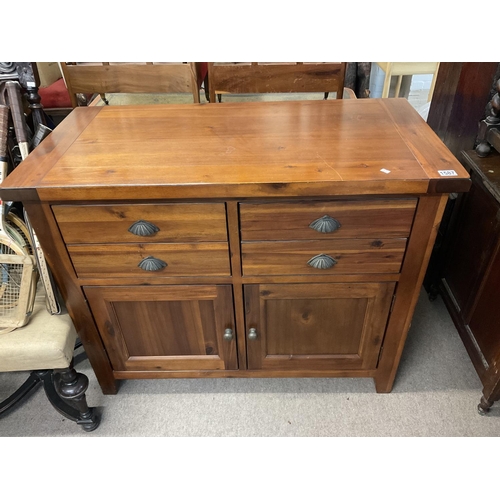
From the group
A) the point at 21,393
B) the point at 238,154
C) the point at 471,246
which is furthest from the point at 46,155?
the point at 471,246

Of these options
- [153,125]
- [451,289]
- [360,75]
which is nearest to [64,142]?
[153,125]

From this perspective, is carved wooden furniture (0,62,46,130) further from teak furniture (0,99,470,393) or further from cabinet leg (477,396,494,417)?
cabinet leg (477,396,494,417)

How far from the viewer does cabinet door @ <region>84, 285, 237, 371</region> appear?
3.63 ft

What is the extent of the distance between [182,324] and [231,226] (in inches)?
15.1

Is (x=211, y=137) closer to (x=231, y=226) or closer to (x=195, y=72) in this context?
(x=231, y=226)

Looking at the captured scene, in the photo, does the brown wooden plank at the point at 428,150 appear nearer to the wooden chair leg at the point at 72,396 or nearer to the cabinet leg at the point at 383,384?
the cabinet leg at the point at 383,384

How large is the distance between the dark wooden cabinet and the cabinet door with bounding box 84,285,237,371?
77cm

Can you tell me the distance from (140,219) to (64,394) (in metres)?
0.59

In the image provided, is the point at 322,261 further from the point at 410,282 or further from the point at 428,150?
the point at 428,150

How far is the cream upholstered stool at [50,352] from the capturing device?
1056 millimetres

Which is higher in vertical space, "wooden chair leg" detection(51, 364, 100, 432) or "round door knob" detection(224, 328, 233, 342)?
"round door knob" detection(224, 328, 233, 342)

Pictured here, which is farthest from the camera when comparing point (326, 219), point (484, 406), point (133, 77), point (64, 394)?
point (133, 77)

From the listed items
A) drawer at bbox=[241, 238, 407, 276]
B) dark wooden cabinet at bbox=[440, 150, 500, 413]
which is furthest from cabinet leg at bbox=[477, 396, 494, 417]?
drawer at bbox=[241, 238, 407, 276]

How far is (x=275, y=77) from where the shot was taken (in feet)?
4.71
